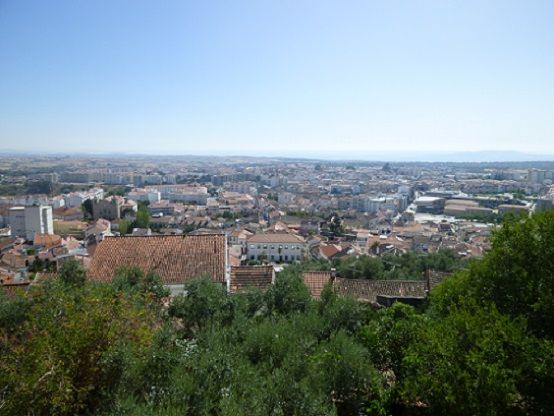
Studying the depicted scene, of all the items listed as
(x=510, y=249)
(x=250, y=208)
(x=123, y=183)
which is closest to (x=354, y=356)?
(x=510, y=249)

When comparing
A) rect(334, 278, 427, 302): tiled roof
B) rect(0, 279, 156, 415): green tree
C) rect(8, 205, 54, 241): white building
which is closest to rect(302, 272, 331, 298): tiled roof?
rect(334, 278, 427, 302): tiled roof

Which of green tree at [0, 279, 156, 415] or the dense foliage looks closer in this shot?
green tree at [0, 279, 156, 415]

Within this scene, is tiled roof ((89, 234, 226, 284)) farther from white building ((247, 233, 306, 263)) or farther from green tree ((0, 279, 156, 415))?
white building ((247, 233, 306, 263))

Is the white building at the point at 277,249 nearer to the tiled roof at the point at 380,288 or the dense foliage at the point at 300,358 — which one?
the tiled roof at the point at 380,288

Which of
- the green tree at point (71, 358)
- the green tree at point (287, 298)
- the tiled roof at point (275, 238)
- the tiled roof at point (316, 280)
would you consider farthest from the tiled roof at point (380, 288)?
the tiled roof at point (275, 238)

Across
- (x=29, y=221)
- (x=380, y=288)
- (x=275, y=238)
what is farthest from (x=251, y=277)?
(x=29, y=221)

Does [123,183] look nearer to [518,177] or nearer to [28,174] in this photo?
[28,174]
